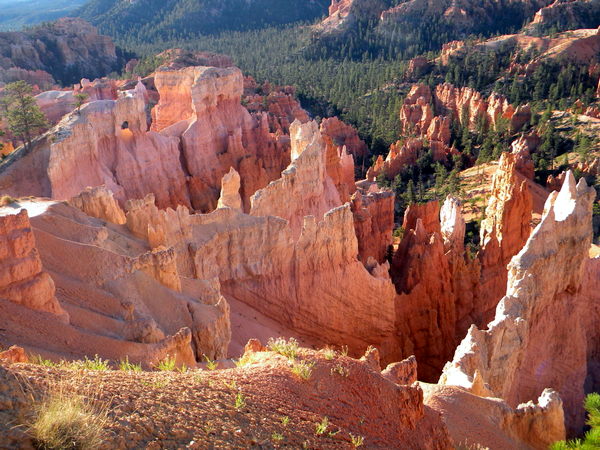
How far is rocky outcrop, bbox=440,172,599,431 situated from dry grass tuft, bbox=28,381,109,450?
8539 mm

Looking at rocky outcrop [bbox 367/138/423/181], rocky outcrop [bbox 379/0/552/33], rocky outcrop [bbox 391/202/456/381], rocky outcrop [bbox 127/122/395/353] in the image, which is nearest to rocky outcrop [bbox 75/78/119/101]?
rocky outcrop [bbox 367/138/423/181]

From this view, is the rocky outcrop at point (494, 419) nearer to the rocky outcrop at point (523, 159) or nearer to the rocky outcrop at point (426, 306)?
the rocky outcrop at point (426, 306)

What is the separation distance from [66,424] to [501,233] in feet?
61.3

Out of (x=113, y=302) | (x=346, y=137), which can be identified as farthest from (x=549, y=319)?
(x=346, y=137)

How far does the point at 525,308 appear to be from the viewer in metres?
12.9

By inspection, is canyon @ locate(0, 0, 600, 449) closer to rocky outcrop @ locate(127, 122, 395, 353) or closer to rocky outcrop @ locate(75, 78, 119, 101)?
rocky outcrop @ locate(127, 122, 395, 353)

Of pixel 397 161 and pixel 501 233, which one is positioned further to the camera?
pixel 397 161

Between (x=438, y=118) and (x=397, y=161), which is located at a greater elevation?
(x=438, y=118)

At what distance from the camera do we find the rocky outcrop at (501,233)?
1891cm

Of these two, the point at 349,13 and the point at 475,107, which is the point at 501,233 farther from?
the point at 349,13

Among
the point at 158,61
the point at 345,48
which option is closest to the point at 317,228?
the point at 158,61

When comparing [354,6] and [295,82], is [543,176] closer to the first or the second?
[295,82]

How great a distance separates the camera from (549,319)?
14039 mm

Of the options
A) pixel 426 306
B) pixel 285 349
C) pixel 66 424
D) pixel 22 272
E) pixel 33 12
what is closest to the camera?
pixel 66 424
